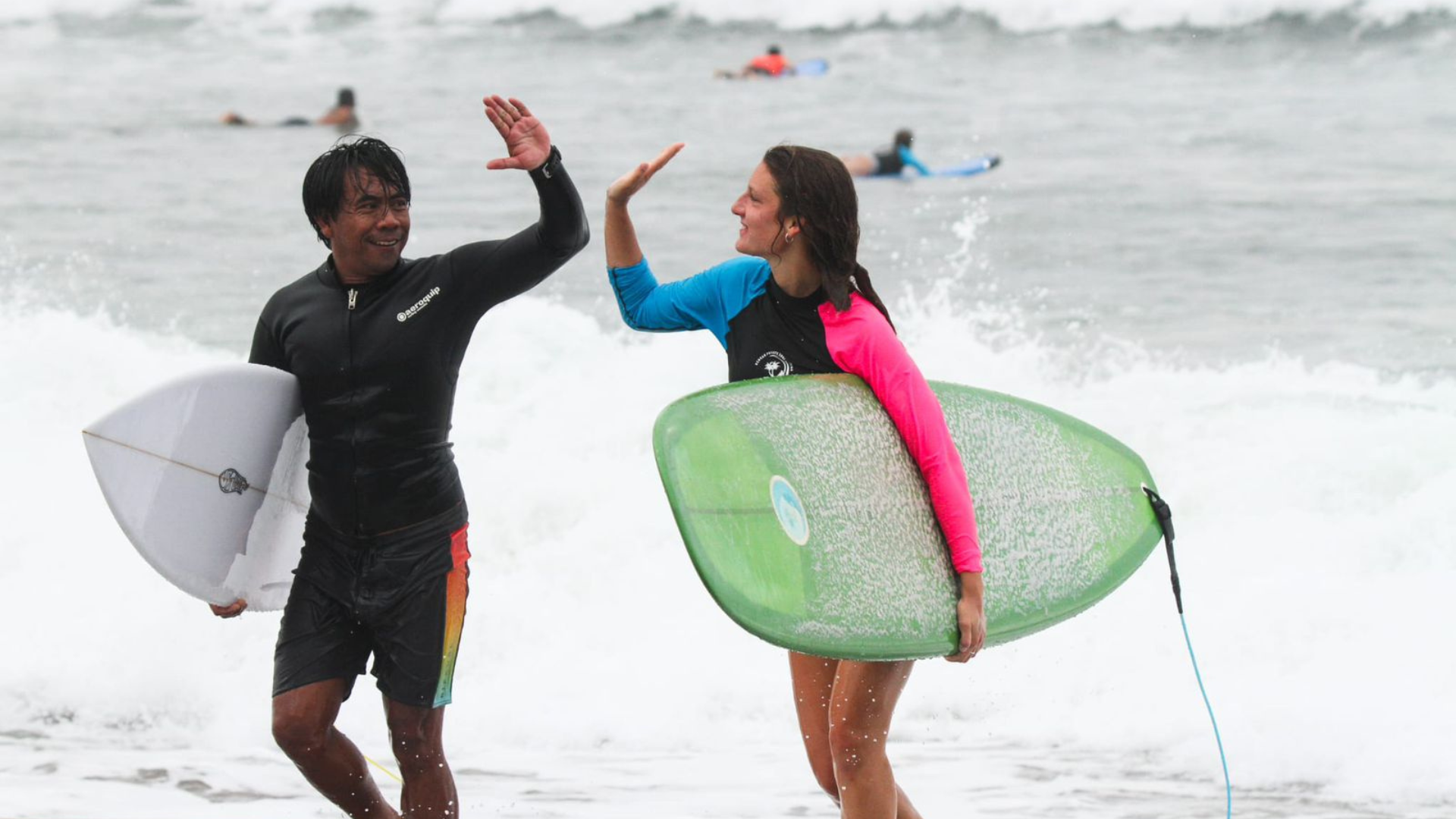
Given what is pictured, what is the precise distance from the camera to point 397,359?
3.23 meters

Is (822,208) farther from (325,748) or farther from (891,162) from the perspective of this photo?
(891,162)

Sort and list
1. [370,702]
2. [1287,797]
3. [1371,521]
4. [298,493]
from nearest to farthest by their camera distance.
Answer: [298,493], [1287,797], [370,702], [1371,521]

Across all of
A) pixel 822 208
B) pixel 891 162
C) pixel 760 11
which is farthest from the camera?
pixel 760 11

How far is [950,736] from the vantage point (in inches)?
226

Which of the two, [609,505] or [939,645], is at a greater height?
[939,645]

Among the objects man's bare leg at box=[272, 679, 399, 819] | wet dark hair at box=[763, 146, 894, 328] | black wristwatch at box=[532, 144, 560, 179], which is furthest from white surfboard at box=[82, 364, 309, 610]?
wet dark hair at box=[763, 146, 894, 328]

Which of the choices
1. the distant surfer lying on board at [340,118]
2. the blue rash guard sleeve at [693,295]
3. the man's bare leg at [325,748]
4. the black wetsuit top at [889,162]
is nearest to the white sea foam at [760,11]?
the distant surfer lying on board at [340,118]

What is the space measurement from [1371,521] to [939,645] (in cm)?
513

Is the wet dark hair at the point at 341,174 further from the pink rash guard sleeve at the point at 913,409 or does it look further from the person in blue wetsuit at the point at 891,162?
the person in blue wetsuit at the point at 891,162

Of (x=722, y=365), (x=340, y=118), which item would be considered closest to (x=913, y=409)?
(x=722, y=365)

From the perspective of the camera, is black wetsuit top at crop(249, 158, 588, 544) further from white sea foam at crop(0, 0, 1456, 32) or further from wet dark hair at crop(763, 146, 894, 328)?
white sea foam at crop(0, 0, 1456, 32)

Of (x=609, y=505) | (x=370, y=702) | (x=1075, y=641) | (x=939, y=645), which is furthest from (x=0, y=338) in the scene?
(x=939, y=645)

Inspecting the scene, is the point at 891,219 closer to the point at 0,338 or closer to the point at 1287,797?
the point at 0,338

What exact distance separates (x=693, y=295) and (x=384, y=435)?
67 cm
